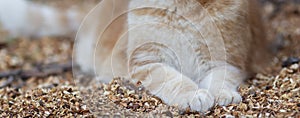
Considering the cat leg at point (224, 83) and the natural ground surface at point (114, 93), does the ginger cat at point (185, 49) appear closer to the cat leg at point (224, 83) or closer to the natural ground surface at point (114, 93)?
the cat leg at point (224, 83)

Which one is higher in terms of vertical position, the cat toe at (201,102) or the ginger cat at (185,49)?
the ginger cat at (185,49)

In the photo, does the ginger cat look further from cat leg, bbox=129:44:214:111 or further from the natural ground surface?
the natural ground surface

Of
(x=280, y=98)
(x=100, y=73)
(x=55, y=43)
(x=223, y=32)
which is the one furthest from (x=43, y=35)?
(x=280, y=98)

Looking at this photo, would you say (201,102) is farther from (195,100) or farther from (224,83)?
(224,83)

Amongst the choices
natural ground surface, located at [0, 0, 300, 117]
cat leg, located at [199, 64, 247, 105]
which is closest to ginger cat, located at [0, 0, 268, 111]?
cat leg, located at [199, 64, 247, 105]

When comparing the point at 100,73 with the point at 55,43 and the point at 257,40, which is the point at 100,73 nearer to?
the point at 257,40

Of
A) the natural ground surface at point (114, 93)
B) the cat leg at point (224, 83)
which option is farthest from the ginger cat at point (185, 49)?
the natural ground surface at point (114, 93)

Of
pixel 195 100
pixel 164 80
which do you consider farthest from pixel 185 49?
pixel 195 100
